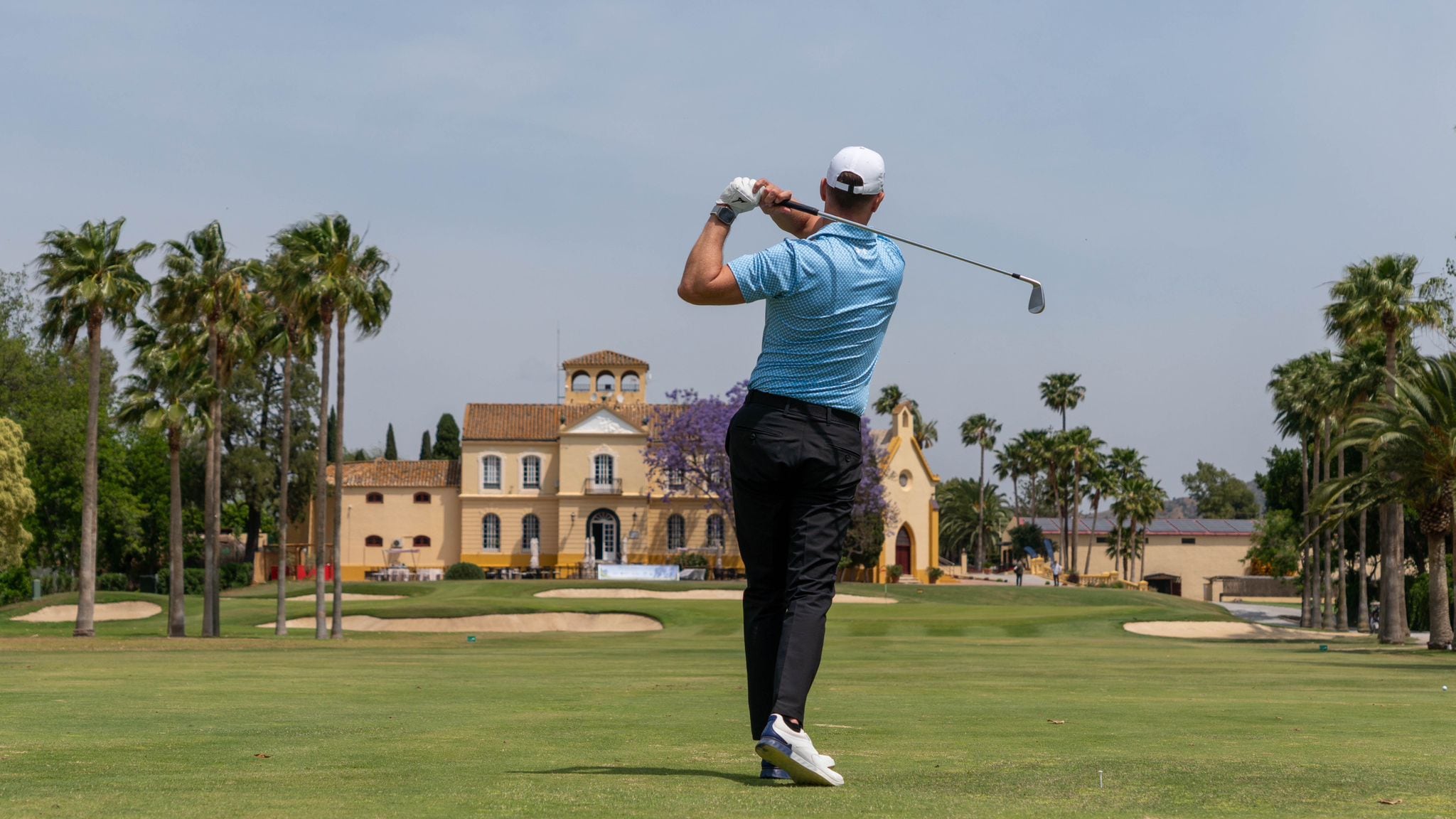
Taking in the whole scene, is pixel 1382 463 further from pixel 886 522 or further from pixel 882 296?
pixel 886 522

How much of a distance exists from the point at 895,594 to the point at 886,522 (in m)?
15.7

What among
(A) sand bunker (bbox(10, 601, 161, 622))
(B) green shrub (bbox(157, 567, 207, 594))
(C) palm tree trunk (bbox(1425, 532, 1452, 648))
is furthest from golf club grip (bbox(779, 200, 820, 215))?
(B) green shrub (bbox(157, 567, 207, 594))

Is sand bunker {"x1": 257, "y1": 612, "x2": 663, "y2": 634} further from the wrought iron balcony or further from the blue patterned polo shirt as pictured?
the blue patterned polo shirt

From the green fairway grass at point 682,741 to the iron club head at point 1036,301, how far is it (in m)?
2.07

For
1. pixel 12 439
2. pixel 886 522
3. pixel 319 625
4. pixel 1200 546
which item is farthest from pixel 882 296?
pixel 1200 546

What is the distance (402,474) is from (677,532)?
16.0 m

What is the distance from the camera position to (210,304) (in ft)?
133

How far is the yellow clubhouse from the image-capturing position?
82.8m

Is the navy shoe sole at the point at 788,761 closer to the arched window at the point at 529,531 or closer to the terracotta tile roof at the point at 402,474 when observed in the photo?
the arched window at the point at 529,531

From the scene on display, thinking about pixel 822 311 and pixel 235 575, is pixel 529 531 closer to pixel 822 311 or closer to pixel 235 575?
pixel 235 575

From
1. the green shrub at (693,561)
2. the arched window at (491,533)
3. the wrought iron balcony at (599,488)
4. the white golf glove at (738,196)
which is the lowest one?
the green shrub at (693,561)

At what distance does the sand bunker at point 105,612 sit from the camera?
164ft

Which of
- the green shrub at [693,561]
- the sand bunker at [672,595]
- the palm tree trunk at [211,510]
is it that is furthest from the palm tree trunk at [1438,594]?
the green shrub at [693,561]

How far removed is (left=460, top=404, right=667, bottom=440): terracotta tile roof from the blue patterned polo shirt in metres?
76.1
